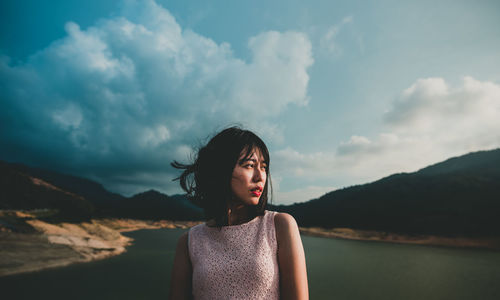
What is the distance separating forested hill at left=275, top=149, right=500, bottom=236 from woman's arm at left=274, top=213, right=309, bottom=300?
48.6 metres

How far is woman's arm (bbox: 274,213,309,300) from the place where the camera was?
3.28 ft

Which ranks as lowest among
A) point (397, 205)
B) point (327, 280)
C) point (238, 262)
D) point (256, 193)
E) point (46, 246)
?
point (327, 280)

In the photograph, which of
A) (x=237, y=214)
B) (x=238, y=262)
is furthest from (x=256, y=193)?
(x=238, y=262)

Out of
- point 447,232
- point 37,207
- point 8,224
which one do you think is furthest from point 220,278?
point 447,232

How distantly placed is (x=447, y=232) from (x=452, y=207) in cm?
829

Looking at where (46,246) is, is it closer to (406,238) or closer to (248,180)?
(248,180)

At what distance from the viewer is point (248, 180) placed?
1.25 meters

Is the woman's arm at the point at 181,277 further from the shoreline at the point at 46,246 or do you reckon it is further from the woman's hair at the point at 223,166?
the shoreline at the point at 46,246

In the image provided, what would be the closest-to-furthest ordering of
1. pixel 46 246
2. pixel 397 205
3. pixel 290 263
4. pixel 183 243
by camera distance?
pixel 290 263
pixel 183 243
pixel 46 246
pixel 397 205

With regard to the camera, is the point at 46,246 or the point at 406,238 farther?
the point at 406,238

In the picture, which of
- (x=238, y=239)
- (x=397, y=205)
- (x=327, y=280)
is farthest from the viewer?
(x=397, y=205)

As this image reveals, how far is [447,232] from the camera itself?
115ft

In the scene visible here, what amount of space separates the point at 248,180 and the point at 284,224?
0.33 m

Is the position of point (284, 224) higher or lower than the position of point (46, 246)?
higher
